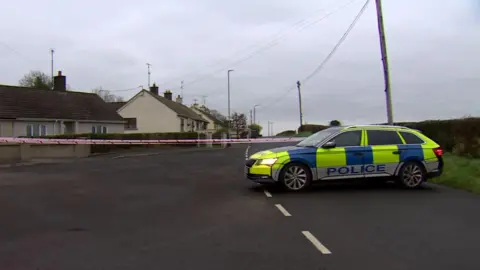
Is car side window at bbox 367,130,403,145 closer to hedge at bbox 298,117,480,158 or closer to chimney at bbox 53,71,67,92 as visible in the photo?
hedge at bbox 298,117,480,158

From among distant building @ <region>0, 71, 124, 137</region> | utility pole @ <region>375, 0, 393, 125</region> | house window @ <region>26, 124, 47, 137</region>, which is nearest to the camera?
utility pole @ <region>375, 0, 393, 125</region>

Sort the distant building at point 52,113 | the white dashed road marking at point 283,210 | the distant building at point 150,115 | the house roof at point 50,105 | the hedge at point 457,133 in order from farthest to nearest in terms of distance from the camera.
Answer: the distant building at point 150,115 < the house roof at point 50,105 < the distant building at point 52,113 < the hedge at point 457,133 < the white dashed road marking at point 283,210

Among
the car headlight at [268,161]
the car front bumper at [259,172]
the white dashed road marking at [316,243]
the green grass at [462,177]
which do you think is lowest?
the white dashed road marking at [316,243]

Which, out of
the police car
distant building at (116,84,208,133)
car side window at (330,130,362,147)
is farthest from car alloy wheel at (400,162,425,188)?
distant building at (116,84,208,133)

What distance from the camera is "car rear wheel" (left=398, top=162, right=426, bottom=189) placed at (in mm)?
11508

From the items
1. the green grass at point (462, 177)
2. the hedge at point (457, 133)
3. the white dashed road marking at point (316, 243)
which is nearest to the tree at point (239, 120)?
the hedge at point (457, 133)

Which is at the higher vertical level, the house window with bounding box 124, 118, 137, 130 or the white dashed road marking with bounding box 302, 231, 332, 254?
the house window with bounding box 124, 118, 137, 130

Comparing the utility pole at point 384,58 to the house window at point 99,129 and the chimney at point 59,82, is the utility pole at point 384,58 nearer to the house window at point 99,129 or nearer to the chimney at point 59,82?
the house window at point 99,129

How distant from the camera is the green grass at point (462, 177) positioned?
1207cm

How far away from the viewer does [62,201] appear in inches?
391

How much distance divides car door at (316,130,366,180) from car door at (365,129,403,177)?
0.22 meters

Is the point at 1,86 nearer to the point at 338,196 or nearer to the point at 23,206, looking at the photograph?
the point at 23,206

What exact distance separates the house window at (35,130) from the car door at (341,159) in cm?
2885

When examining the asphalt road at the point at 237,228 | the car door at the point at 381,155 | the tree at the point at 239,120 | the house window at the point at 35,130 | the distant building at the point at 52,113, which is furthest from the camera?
the tree at the point at 239,120
